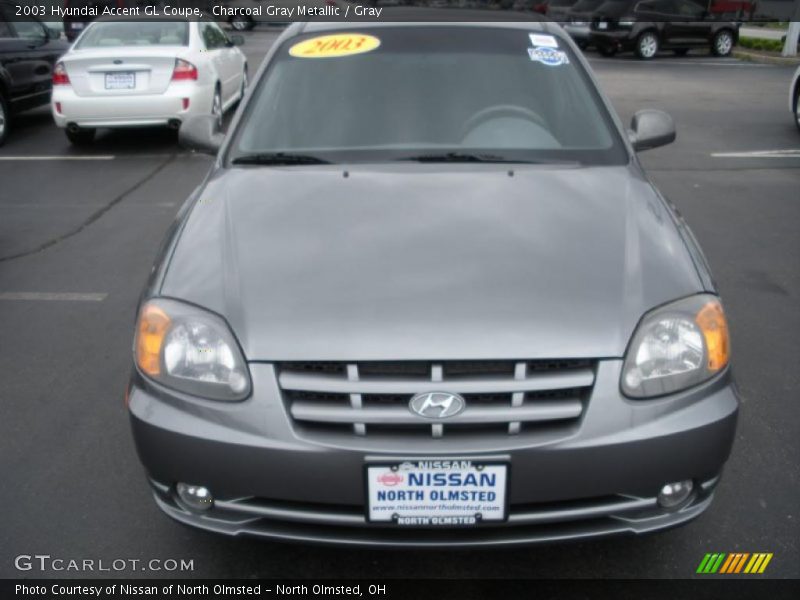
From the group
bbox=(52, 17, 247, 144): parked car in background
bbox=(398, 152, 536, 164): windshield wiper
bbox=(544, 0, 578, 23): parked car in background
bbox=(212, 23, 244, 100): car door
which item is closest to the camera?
bbox=(398, 152, 536, 164): windshield wiper

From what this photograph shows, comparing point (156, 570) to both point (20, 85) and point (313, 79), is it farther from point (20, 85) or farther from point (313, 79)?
point (20, 85)

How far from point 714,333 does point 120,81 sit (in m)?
7.80

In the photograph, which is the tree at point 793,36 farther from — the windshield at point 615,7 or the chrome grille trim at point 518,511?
the chrome grille trim at point 518,511

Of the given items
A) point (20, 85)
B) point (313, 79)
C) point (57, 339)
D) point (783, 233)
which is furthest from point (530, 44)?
point (20, 85)

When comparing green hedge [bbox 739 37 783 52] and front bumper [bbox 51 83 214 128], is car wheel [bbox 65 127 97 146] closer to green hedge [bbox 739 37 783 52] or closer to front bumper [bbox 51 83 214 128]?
front bumper [bbox 51 83 214 128]

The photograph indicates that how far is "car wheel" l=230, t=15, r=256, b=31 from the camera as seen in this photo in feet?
107

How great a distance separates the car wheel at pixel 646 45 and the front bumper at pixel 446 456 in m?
19.5

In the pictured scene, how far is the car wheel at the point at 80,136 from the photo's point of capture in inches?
366

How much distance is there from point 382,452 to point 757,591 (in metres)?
1.28

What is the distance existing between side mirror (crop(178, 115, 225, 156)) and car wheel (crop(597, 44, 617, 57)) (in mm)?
18275

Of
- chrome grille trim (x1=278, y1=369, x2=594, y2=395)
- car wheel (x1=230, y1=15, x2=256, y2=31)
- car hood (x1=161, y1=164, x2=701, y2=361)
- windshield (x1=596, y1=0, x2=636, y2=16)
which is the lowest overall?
car wheel (x1=230, y1=15, x2=256, y2=31)

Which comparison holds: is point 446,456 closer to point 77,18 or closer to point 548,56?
point 548,56

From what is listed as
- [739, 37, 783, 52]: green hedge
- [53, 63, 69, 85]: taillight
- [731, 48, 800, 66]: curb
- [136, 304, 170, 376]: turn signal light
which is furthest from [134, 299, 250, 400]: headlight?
[739, 37, 783, 52]: green hedge

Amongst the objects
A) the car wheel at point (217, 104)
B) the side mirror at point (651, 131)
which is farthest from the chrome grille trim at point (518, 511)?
the car wheel at point (217, 104)
